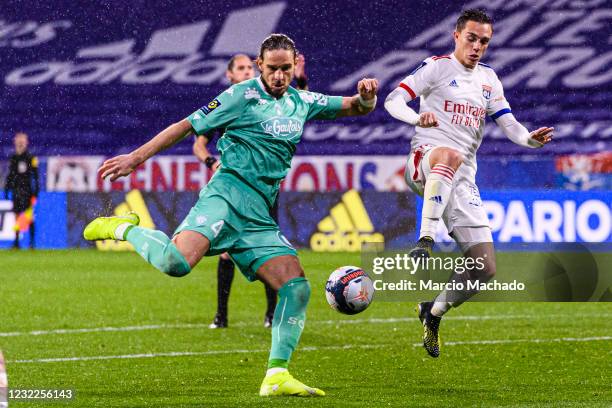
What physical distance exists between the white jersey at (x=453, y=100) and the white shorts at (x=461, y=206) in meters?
0.08

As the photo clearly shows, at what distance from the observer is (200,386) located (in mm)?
6723

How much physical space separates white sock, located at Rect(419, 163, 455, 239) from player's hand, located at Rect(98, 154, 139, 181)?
6.92 feet

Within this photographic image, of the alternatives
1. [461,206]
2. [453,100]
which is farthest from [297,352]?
[453,100]

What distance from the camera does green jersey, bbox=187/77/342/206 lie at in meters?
6.36

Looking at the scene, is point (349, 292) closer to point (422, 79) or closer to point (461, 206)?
point (461, 206)

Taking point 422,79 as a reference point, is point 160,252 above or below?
below

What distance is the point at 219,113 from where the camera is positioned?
20.8 ft

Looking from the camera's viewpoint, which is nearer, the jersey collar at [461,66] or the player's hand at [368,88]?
the player's hand at [368,88]

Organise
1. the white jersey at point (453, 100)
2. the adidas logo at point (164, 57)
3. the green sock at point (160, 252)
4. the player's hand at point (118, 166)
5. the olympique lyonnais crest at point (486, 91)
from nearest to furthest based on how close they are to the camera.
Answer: the player's hand at point (118, 166) < the green sock at point (160, 252) < the white jersey at point (453, 100) < the olympique lyonnais crest at point (486, 91) < the adidas logo at point (164, 57)

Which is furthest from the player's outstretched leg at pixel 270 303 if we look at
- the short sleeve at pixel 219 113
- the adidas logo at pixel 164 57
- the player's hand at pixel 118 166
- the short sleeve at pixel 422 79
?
the adidas logo at pixel 164 57


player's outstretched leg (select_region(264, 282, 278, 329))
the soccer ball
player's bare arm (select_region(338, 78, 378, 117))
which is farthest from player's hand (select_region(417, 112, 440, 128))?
player's outstretched leg (select_region(264, 282, 278, 329))

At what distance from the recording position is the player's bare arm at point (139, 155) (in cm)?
600

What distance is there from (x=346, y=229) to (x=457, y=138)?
11.2 meters

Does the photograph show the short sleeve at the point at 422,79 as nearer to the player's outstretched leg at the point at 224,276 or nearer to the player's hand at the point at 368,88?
the player's hand at the point at 368,88
